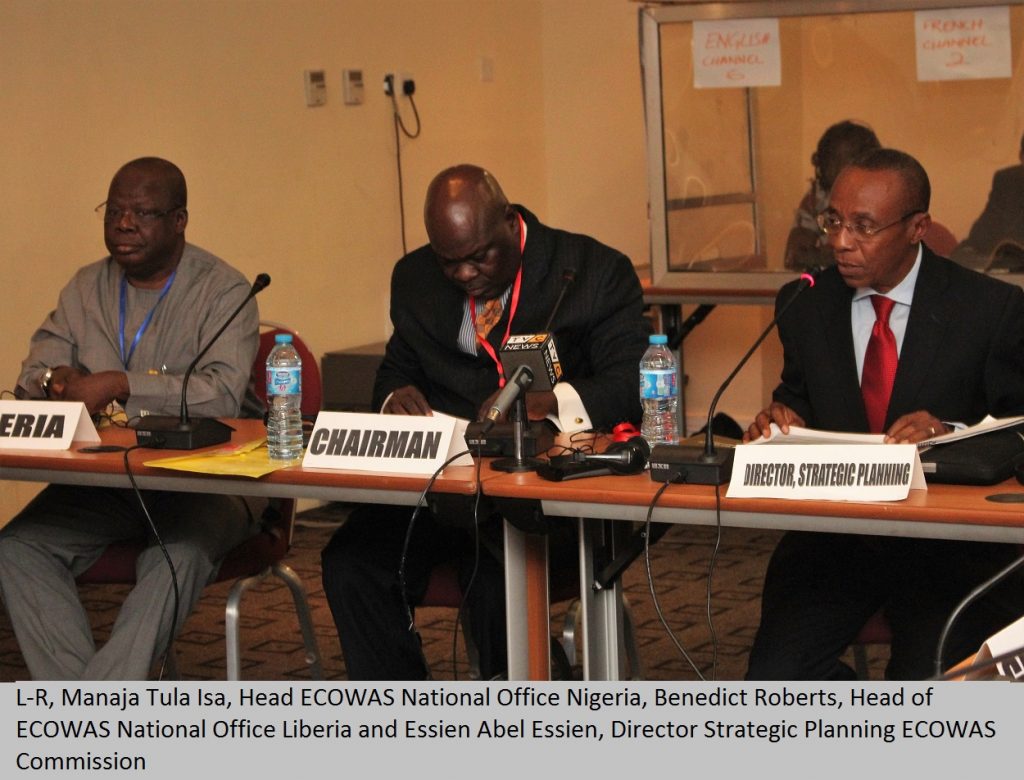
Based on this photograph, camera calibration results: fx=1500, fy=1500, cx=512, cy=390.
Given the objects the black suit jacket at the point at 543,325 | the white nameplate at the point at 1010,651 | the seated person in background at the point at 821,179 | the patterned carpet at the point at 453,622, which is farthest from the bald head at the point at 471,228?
the seated person in background at the point at 821,179

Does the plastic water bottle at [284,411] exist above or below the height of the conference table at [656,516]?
above

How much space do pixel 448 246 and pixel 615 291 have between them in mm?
445

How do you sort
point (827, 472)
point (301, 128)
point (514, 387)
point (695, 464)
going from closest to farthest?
point (827, 472) < point (695, 464) < point (514, 387) < point (301, 128)

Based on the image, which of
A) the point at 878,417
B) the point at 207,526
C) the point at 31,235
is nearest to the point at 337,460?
the point at 207,526

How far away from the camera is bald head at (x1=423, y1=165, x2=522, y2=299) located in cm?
329

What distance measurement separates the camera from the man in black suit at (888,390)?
278 cm

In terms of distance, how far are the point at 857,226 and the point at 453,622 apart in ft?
6.46

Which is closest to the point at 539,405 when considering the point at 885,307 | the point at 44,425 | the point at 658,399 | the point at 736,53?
the point at 658,399

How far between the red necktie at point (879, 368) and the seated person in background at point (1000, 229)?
7.28ft

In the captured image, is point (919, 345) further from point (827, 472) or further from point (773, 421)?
point (827, 472)

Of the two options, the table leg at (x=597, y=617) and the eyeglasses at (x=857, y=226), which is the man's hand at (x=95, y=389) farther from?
the eyeglasses at (x=857, y=226)

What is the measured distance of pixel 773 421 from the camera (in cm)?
304

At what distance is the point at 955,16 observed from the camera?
5035mm

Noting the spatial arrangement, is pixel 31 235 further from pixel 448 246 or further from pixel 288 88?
pixel 448 246
